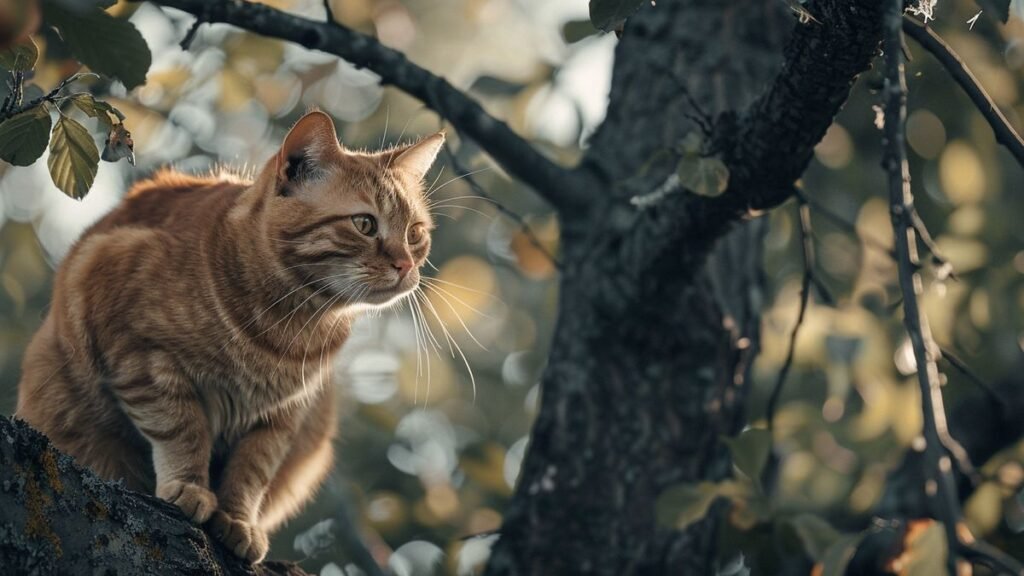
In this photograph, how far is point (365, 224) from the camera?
2631 millimetres

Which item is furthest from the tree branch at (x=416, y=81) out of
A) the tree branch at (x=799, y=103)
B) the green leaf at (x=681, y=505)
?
the green leaf at (x=681, y=505)

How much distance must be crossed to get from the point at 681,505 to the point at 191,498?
1.05 m

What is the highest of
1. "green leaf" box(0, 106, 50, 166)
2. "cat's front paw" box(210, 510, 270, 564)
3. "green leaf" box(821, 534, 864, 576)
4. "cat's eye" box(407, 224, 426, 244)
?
"green leaf" box(0, 106, 50, 166)

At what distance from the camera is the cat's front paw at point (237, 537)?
218 cm

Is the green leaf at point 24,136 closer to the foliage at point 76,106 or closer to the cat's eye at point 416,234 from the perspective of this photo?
the foliage at point 76,106

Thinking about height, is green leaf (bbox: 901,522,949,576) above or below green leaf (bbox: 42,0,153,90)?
below

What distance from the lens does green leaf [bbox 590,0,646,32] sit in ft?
5.08

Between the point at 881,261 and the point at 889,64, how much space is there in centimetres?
333

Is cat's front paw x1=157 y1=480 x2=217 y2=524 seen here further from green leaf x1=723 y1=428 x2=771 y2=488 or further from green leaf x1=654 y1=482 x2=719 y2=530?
green leaf x1=723 y1=428 x2=771 y2=488

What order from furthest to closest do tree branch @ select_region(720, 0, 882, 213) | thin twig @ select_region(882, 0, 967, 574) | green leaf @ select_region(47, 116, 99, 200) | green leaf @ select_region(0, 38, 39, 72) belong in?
tree branch @ select_region(720, 0, 882, 213) → green leaf @ select_region(47, 116, 99, 200) → green leaf @ select_region(0, 38, 39, 72) → thin twig @ select_region(882, 0, 967, 574)

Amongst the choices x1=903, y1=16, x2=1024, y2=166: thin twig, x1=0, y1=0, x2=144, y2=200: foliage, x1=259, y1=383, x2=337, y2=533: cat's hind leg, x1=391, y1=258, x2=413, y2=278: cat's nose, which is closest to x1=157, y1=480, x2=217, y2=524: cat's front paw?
x1=259, y1=383, x2=337, y2=533: cat's hind leg

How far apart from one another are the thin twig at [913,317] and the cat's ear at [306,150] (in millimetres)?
1507

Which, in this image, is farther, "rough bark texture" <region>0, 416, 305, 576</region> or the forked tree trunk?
the forked tree trunk

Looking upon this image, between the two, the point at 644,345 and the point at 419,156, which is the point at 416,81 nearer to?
the point at 419,156
